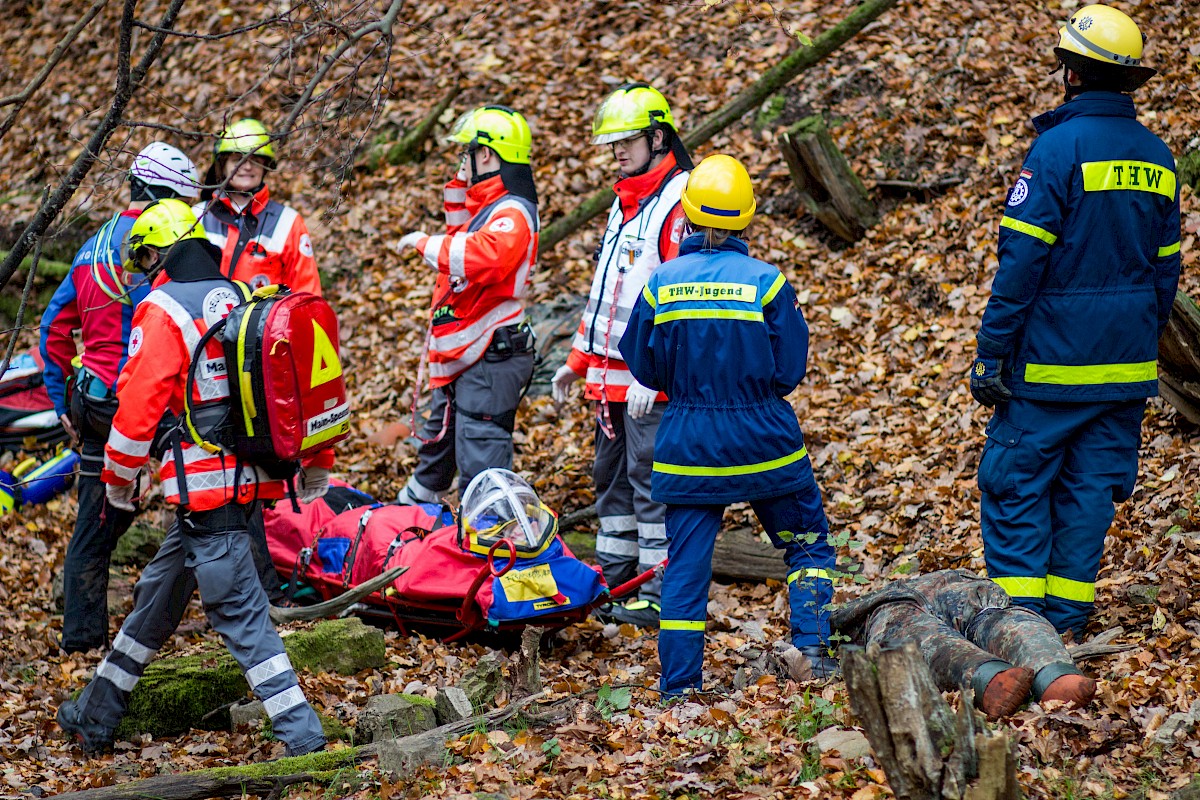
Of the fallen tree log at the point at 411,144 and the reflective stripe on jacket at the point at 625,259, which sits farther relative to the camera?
the fallen tree log at the point at 411,144

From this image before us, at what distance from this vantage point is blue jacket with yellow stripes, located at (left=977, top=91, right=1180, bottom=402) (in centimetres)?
469

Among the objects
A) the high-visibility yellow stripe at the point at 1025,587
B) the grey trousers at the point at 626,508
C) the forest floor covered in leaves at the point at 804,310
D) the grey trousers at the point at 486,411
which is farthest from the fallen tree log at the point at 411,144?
the high-visibility yellow stripe at the point at 1025,587

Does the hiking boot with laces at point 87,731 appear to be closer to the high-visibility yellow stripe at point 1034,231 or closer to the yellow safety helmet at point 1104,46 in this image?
the high-visibility yellow stripe at point 1034,231

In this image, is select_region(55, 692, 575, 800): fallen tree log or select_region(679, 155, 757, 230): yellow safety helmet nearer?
select_region(55, 692, 575, 800): fallen tree log

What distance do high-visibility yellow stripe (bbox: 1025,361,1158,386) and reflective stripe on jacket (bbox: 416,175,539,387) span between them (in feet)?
10.3

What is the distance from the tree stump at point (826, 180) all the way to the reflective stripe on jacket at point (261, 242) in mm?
4010

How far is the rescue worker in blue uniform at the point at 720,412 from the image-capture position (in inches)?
189

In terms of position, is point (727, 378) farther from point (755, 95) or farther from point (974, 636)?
point (755, 95)

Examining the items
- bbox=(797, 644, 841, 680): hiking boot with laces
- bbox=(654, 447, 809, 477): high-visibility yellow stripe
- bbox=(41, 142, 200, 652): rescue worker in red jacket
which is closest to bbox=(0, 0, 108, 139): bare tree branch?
bbox=(41, 142, 200, 652): rescue worker in red jacket

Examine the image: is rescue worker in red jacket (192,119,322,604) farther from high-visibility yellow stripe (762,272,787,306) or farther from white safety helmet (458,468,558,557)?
high-visibility yellow stripe (762,272,787,306)

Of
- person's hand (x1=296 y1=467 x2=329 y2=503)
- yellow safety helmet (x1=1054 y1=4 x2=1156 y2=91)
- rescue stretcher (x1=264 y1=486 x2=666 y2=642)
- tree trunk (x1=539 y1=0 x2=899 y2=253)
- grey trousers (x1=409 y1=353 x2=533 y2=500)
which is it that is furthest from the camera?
tree trunk (x1=539 y1=0 x2=899 y2=253)

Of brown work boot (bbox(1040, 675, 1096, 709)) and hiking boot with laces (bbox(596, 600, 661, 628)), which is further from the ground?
brown work boot (bbox(1040, 675, 1096, 709))

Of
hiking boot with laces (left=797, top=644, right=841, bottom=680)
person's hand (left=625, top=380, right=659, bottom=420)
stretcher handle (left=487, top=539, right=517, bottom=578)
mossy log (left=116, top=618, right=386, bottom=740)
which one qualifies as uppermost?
person's hand (left=625, top=380, right=659, bottom=420)

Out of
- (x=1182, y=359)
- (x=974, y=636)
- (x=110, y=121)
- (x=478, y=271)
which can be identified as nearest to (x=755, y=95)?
(x=478, y=271)
